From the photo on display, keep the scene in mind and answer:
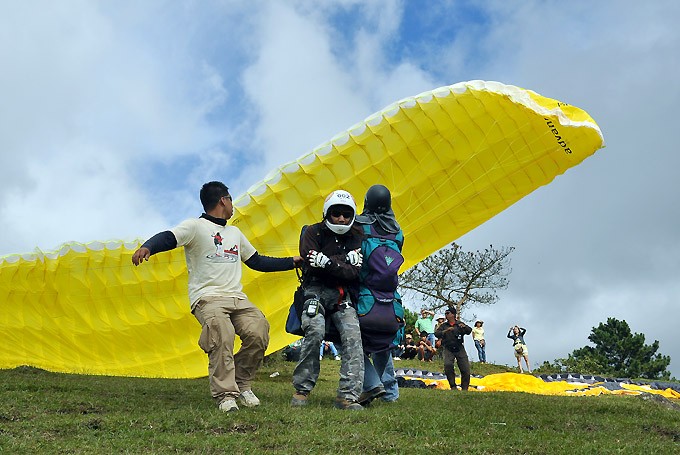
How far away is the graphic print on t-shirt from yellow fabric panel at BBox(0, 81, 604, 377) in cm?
326

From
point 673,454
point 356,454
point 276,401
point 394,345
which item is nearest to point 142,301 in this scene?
point 276,401

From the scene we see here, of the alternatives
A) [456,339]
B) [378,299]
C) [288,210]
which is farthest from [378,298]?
[456,339]

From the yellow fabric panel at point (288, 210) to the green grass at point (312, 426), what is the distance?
292 cm

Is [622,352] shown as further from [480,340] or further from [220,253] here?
[220,253]

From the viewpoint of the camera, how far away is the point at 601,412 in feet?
20.1

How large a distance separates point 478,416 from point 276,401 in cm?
175

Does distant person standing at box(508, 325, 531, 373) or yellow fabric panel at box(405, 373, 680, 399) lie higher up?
distant person standing at box(508, 325, 531, 373)

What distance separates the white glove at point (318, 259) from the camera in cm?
534

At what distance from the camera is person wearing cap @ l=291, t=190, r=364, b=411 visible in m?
5.29

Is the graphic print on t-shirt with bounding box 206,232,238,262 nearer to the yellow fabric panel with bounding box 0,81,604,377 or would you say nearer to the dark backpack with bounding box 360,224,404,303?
the dark backpack with bounding box 360,224,404,303

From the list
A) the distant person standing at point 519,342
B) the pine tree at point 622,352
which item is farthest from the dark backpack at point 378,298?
the pine tree at point 622,352

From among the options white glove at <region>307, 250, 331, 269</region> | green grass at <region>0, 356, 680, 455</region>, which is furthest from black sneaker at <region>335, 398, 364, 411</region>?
white glove at <region>307, 250, 331, 269</region>

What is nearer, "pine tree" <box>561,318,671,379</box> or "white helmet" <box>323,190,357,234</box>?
"white helmet" <box>323,190,357,234</box>

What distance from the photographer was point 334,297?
5.51 meters
